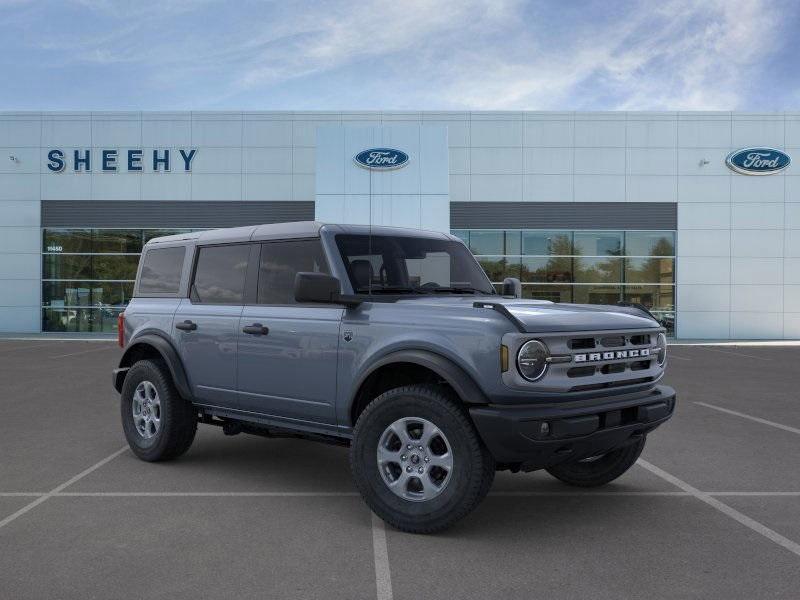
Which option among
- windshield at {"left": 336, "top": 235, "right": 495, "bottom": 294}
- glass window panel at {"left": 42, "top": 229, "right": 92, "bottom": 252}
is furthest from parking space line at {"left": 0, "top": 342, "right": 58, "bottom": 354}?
windshield at {"left": 336, "top": 235, "right": 495, "bottom": 294}

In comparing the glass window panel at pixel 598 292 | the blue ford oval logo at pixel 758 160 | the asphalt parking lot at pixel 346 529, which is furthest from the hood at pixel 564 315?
the blue ford oval logo at pixel 758 160

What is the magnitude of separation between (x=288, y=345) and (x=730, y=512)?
3231 mm

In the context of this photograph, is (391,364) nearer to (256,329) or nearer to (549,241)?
(256,329)

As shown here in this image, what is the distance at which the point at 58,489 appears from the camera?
17.1ft

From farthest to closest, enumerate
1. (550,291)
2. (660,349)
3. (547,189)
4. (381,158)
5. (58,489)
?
1. (550,291)
2. (547,189)
3. (381,158)
4. (58,489)
5. (660,349)

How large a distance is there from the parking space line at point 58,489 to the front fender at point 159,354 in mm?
649

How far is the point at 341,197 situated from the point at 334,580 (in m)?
22.1

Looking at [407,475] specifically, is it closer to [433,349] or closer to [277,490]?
[433,349]

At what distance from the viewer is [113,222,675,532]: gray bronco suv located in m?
4.04

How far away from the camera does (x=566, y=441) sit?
3.98 metres

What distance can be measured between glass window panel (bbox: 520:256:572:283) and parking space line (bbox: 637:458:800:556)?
2093cm

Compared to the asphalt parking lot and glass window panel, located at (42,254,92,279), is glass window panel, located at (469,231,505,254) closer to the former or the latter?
glass window panel, located at (42,254,92,279)

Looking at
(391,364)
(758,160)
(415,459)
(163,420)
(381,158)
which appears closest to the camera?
(415,459)

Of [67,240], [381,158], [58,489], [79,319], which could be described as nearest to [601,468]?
[58,489]
